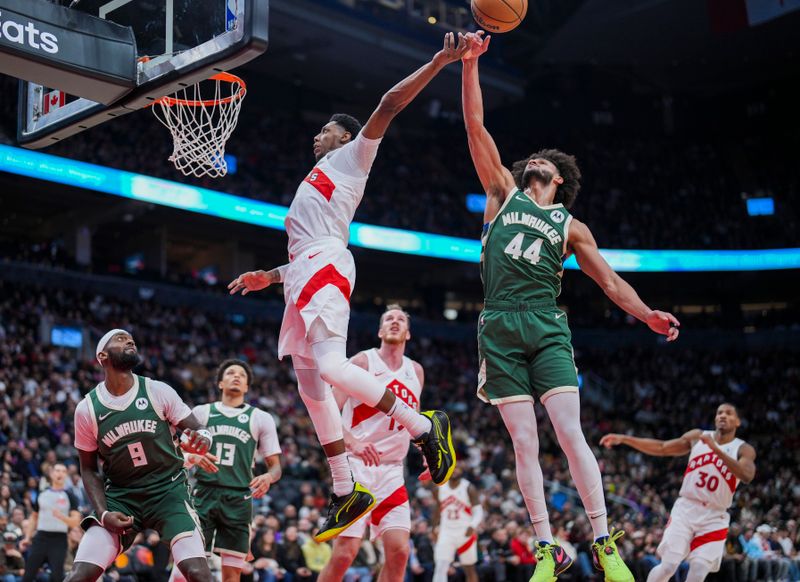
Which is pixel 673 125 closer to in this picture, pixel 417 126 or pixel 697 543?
pixel 417 126

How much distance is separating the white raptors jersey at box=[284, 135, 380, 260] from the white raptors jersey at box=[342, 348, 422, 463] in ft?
6.81

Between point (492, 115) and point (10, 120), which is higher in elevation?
point (492, 115)

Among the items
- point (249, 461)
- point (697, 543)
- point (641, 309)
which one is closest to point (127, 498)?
point (249, 461)

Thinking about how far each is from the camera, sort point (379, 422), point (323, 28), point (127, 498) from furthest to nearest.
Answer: point (323, 28) → point (379, 422) → point (127, 498)

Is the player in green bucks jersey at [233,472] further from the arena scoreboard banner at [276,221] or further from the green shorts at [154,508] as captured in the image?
the arena scoreboard banner at [276,221]

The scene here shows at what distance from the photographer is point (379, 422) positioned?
7910 millimetres

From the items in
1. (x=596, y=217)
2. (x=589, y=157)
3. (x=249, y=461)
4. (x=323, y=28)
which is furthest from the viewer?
(x=589, y=157)

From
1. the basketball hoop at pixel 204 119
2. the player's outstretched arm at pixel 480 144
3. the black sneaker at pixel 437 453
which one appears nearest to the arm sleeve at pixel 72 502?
the basketball hoop at pixel 204 119

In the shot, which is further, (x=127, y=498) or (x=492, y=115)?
(x=492, y=115)

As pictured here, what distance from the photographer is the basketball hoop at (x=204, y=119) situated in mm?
8438

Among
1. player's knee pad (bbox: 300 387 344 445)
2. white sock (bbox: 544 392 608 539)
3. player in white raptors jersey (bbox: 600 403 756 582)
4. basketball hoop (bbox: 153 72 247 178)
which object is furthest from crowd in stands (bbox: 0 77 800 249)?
white sock (bbox: 544 392 608 539)

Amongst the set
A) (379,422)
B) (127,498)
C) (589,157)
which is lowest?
(127,498)

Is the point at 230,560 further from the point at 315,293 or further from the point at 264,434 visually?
the point at 315,293

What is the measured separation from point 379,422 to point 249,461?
131 cm
